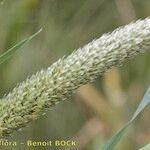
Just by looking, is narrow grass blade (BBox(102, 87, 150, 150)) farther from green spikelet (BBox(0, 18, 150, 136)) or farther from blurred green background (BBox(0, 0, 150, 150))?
blurred green background (BBox(0, 0, 150, 150))

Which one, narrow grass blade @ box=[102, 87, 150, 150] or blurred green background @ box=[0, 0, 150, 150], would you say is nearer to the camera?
narrow grass blade @ box=[102, 87, 150, 150]

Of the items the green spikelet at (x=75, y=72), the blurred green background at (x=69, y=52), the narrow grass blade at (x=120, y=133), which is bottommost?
the narrow grass blade at (x=120, y=133)

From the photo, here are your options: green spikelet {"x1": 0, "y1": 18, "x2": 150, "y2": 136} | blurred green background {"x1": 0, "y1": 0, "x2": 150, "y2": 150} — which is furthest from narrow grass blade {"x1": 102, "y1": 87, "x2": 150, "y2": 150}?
blurred green background {"x1": 0, "y1": 0, "x2": 150, "y2": 150}

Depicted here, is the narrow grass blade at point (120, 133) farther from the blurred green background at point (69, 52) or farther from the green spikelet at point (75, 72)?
the blurred green background at point (69, 52)

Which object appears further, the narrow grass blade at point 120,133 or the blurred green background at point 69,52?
the blurred green background at point 69,52

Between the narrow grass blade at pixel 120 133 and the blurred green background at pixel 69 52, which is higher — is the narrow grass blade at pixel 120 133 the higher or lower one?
the lower one

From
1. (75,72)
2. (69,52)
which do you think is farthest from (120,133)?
(69,52)

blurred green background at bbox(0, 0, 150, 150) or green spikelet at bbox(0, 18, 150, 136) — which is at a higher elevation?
blurred green background at bbox(0, 0, 150, 150)

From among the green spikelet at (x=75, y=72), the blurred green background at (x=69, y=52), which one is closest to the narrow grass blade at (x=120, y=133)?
the green spikelet at (x=75, y=72)
